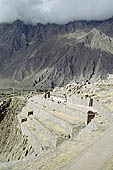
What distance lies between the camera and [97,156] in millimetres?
16750

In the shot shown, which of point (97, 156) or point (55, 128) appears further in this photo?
point (55, 128)

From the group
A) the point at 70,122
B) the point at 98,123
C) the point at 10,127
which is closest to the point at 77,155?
the point at 98,123

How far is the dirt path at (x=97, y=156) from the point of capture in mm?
15292

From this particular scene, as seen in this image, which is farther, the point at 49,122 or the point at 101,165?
the point at 49,122

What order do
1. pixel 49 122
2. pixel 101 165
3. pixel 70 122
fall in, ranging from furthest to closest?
pixel 49 122 → pixel 70 122 → pixel 101 165

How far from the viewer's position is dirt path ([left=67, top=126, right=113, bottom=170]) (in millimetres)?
15292

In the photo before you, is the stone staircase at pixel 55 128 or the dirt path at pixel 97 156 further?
the stone staircase at pixel 55 128

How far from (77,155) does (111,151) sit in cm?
213

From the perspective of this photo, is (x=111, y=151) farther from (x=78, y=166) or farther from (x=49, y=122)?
(x=49, y=122)

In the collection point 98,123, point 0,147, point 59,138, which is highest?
point 98,123

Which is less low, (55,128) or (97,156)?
(97,156)

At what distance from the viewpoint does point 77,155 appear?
58.0 feet

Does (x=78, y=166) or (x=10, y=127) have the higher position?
(x=78, y=166)

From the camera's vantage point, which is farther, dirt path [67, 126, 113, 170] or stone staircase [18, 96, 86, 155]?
stone staircase [18, 96, 86, 155]
